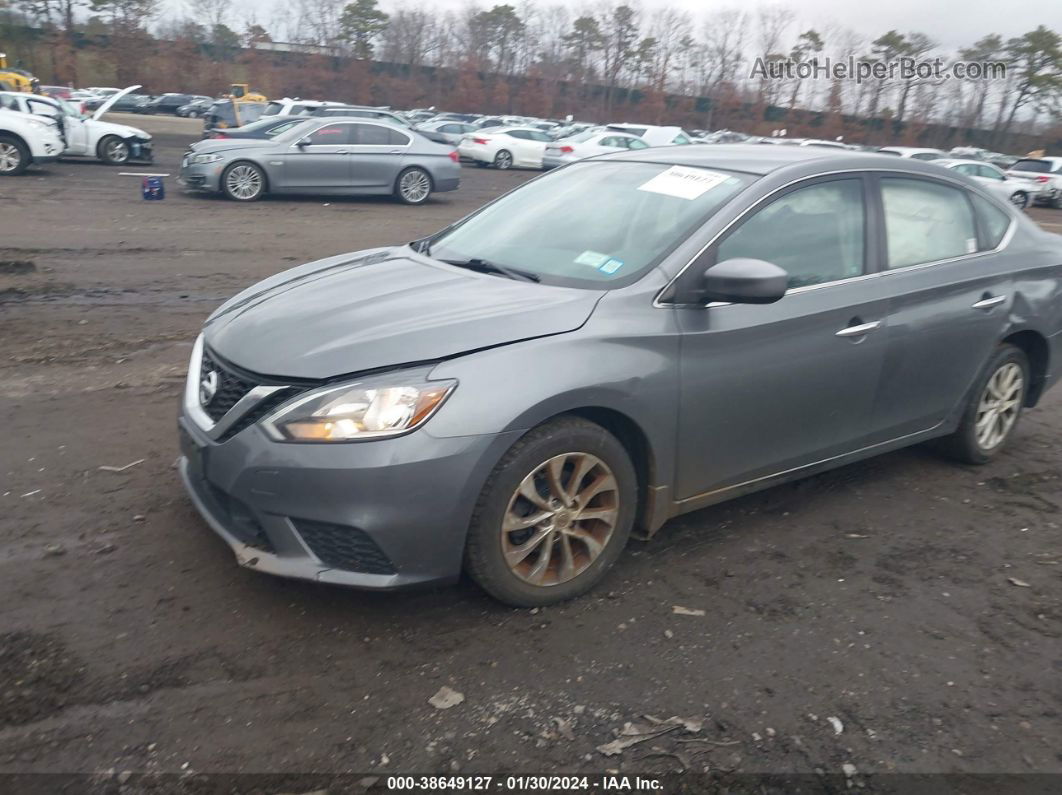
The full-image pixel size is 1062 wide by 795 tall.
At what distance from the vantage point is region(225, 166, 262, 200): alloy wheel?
15.6 m

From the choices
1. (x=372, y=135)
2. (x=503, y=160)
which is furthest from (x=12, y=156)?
(x=503, y=160)

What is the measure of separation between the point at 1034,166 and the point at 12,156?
2980 cm

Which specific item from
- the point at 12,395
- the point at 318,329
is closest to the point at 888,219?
the point at 318,329

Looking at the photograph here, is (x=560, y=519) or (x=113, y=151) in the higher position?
(x=560, y=519)

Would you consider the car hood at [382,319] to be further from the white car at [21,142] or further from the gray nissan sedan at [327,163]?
the white car at [21,142]

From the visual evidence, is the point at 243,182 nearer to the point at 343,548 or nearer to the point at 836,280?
the point at 836,280

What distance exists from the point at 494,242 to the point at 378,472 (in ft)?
5.56

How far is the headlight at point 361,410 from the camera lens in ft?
10.3

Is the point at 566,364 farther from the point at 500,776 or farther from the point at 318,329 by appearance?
the point at 500,776

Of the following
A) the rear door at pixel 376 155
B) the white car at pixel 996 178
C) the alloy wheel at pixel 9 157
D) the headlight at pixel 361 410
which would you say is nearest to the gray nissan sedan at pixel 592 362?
the headlight at pixel 361 410

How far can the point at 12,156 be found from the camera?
17484 millimetres

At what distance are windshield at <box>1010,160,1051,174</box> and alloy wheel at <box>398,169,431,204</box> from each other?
22644 mm

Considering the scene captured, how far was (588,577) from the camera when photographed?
11.9ft

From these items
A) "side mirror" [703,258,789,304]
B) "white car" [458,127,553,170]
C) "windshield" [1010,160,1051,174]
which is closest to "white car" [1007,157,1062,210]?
"windshield" [1010,160,1051,174]
